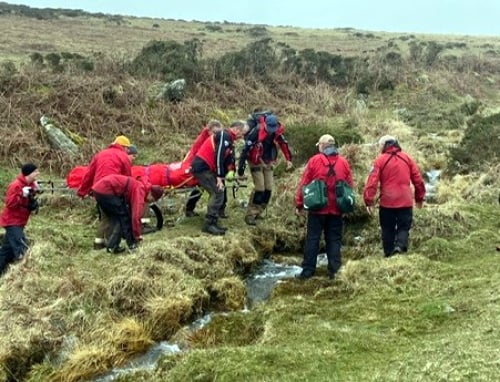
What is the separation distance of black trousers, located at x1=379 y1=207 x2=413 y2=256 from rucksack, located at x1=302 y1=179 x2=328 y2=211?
4.03 ft

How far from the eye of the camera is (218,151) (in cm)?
1166

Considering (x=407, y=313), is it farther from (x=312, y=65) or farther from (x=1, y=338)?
(x=312, y=65)

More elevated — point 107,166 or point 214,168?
point 107,166

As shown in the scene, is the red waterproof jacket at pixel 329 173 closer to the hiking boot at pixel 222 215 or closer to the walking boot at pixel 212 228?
the walking boot at pixel 212 228

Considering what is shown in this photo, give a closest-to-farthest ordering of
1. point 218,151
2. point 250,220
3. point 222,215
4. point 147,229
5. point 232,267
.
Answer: point 232,267, point 218,151, point 147,229, point 250,220, point 222,215

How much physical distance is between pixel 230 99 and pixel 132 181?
47.2 ft

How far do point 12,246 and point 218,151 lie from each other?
3.72 meters

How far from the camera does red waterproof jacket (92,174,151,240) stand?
34.0ft

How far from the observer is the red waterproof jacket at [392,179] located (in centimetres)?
1018

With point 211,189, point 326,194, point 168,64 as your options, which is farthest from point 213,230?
point 168,64

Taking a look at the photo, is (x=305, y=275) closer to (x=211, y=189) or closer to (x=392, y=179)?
(x=392, y=179)

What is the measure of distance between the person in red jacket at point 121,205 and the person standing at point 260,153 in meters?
2.47

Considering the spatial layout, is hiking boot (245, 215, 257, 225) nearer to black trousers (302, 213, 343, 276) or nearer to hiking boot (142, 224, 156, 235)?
hiking boot (142, 224, 156, 235)

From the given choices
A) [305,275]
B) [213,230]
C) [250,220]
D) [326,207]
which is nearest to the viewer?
[326,207]
